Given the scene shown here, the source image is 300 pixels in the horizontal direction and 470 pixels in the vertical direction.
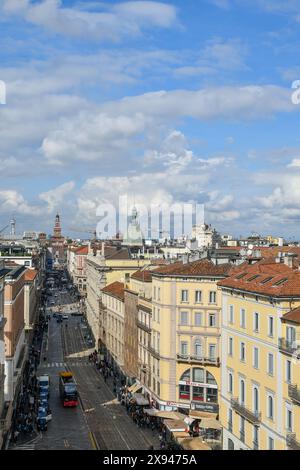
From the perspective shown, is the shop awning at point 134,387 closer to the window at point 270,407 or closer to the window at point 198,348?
the window at point 198,348

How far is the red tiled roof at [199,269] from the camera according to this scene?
208 ft

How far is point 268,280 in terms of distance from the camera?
153ft

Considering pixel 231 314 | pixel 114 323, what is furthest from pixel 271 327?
pixel 114 323

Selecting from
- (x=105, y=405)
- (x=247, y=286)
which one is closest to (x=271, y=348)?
(x=247, y=286)

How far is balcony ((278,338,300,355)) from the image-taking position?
40.1 meters

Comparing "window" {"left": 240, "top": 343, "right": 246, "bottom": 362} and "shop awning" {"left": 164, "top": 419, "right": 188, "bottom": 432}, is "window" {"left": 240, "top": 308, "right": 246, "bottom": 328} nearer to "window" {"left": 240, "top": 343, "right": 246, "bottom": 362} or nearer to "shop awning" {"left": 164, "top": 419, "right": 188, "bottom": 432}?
"window" {"left": 240, "top": 343, "right": 246, "bottom": 362}

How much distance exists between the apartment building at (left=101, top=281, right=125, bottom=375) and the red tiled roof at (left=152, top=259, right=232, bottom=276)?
2288 centimetres

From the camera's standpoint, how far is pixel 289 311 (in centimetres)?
4206

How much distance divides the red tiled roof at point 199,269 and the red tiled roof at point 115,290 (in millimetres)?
23700

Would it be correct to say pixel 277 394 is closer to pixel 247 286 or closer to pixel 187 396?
pixel 247 286

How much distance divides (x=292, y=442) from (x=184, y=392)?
2445 cm

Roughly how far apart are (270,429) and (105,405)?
31242 millimetres

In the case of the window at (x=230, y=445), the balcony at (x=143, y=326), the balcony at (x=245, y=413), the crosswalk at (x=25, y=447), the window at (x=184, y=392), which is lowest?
the crosswalk at (x=25, y=447)

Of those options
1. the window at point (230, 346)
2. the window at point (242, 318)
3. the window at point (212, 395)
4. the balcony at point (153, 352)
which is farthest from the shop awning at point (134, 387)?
the window at point (242, 318)
